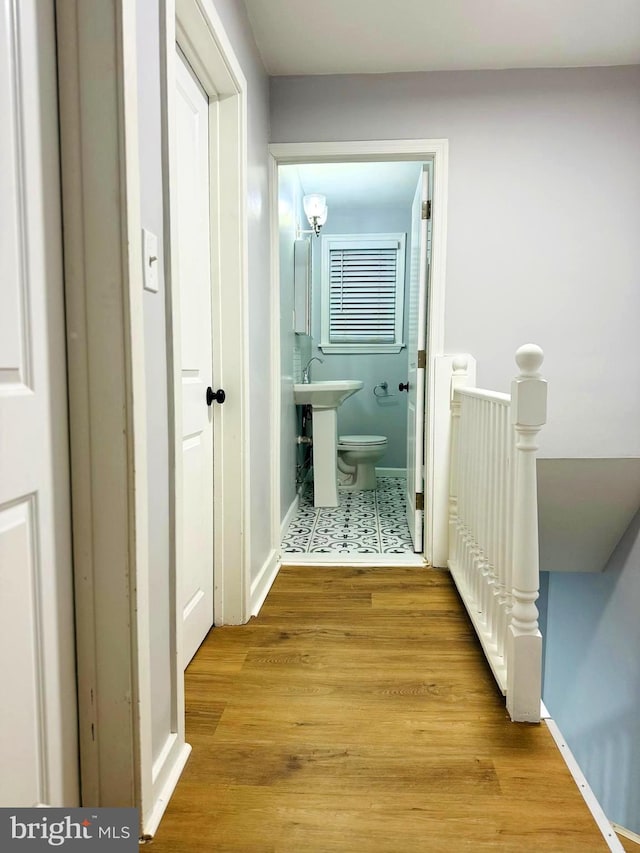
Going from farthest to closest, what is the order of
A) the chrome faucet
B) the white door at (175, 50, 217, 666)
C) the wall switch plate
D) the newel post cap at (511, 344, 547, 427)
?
the chrome faucet < the white door at (175, 50, 217, 666) < the newel post cap at (511, 344, 547, 427) < the wall switch plate

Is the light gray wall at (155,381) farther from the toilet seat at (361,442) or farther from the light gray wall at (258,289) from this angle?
the toilet seat at (361,442)

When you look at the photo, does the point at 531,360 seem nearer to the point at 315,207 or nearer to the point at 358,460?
the point at 315,207

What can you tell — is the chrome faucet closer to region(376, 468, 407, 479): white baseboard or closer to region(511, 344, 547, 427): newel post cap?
region(376, 468, 407, 479): white baseboard

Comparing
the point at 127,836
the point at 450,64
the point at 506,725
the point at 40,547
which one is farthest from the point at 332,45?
the point at 127,836

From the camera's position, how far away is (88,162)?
98 cm

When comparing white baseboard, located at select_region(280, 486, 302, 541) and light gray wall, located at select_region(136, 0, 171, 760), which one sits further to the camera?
white baseboard, located at select_region(280, 486, 302, 541)

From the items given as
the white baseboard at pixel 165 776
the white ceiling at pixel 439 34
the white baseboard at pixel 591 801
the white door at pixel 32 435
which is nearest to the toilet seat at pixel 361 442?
the white ceiling at pixel 439 34

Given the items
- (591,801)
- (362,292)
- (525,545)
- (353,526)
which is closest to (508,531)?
(525,545)

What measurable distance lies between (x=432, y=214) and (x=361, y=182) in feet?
5.51

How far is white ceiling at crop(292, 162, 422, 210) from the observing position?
12.5ft

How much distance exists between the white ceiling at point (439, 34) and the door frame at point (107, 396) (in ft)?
4.23

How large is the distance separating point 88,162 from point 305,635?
5.41 feet

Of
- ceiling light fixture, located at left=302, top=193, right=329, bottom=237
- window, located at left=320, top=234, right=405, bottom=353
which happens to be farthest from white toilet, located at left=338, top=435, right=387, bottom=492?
ceiling light fixture, located at left=302, top=193, right=329, bottom=237

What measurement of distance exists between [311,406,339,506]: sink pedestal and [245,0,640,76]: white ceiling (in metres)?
2.03
